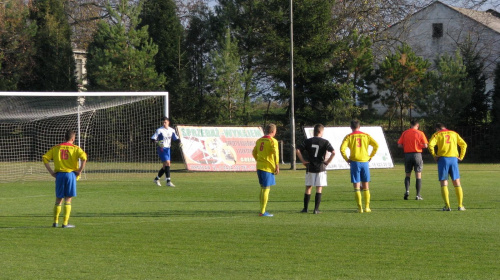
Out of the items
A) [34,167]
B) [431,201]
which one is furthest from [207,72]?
[431,201]

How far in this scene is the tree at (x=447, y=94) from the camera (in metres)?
41.2

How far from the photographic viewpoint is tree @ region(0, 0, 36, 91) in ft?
150

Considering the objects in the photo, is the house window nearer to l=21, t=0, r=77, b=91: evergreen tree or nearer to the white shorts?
l=21, t=0, r=77, b=91: evergreen tree

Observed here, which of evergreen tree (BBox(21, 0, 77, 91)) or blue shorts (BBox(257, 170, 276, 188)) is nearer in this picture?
blue shorts (BBox(257, 170, 276, 188))

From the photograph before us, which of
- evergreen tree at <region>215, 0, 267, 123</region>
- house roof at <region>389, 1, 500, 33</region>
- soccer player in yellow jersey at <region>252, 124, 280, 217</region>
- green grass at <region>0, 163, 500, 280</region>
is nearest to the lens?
green grass at <region>0, 163, 500, 280</region>

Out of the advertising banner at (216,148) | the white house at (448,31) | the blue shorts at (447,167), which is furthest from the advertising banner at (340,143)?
the white house at (448,31)

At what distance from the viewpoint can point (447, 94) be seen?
4156cm

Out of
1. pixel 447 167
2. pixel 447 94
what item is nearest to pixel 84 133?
pixel 447 94

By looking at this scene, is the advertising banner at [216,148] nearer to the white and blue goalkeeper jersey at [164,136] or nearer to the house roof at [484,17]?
the white and blue goalkeeper jersey at [164,136]

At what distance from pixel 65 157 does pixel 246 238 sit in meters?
3.86

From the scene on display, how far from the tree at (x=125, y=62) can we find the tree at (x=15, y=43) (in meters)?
6.06

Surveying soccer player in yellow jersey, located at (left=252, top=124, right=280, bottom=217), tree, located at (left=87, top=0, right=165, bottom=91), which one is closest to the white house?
tree, located at (left=87, top=0, right=165, bottom=91)

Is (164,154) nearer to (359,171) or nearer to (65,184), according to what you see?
(359,171)

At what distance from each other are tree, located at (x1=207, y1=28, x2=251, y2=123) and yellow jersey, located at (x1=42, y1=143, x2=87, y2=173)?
29.6 meters
